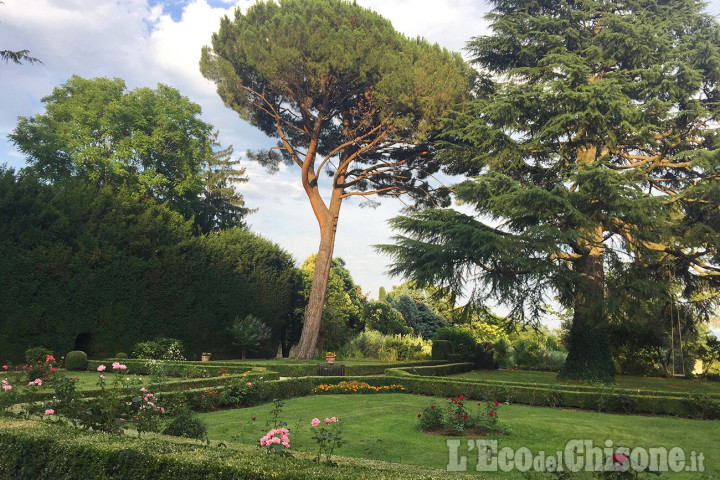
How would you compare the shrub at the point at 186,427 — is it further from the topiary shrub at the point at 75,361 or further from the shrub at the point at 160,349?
the shrub at the point at 160,349

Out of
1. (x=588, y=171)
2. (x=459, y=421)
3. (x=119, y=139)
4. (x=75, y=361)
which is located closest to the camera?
(x=459, y=421)

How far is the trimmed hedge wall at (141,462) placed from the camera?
3.59 m

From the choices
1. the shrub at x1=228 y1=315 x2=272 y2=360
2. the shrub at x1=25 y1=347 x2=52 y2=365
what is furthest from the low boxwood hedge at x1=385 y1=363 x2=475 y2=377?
the shrub at x1=25 y1=347 x2=52 y2=365

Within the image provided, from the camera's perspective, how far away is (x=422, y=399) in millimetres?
11867

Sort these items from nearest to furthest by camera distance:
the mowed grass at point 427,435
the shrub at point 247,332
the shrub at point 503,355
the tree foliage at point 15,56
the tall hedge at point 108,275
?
the mowed grass at point 427,435 < the tree foliage at point 15,56 < the tall hedge at point 108,275 < the shrub at point 247,332 < the shrub at point 503,355

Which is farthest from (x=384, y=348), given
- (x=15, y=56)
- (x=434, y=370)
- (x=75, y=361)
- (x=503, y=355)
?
(x=15, y=56)

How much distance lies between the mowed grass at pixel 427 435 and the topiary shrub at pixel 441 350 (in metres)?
11.6

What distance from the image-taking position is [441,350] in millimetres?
22500

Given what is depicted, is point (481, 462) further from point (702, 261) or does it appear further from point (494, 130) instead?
point (702, 261)

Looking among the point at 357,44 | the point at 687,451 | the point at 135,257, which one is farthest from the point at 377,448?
the point at 357,44

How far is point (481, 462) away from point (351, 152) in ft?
59.5

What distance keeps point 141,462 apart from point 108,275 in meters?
16.0

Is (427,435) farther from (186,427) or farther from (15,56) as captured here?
(15,56)

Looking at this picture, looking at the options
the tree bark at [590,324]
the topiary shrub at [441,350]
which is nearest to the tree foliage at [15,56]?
the tree bark at [590,324]
